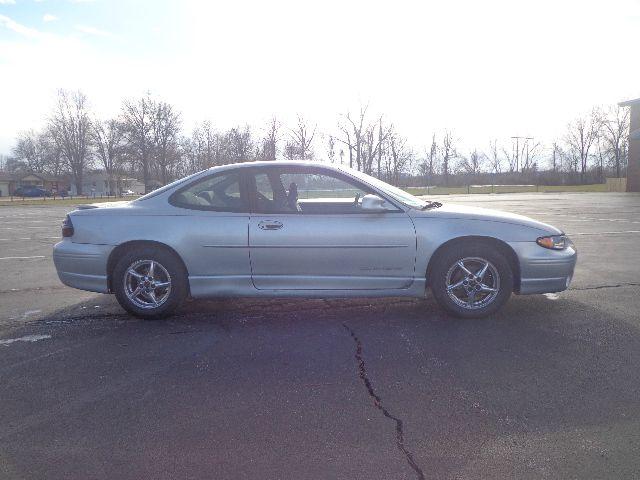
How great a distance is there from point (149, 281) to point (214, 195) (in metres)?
1.06

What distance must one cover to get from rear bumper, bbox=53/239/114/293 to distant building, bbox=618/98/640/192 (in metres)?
47.7

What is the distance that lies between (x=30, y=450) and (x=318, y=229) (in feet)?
9.23

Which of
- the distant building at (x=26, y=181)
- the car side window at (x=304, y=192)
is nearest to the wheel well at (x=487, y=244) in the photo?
the car side window at (x=304, y=192)

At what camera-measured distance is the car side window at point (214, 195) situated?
4.86 meters

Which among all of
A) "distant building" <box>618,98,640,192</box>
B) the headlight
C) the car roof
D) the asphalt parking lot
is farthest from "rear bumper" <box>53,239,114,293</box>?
"distant building" <box>618,98,640,192</box>

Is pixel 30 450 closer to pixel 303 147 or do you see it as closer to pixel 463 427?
pixel 463 427

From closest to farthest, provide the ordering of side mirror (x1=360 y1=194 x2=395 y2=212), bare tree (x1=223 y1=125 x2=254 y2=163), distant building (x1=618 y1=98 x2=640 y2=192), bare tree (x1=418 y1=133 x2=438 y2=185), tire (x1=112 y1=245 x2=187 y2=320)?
1. side mirror (x1=360 y1=194 x2=395 y2=212)
2. tire (x1=112 y1=245 x2=187 y2=320)
3. distant building (x1=618 y1=98 x2=640 y2=192)
4. bare tree (x1=223 y1=125 x2=254 y2=163)
5. bare tree (x1=418 y1=133 x2=438 y2=185)

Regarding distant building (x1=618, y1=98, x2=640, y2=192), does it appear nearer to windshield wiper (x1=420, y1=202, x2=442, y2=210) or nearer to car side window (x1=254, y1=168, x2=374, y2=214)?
windshield wiper (x1=420, y1=202, x2=442, y2=210)

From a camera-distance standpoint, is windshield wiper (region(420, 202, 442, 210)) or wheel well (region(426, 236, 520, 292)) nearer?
wheel well (region(426, 236, 520, 292))

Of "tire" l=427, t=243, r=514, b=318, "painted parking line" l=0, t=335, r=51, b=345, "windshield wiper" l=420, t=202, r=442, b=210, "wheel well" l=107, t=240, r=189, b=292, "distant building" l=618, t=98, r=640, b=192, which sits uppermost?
"distant building" l=618, t=98, r=640, b=192

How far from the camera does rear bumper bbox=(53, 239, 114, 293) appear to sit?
4.84 meters

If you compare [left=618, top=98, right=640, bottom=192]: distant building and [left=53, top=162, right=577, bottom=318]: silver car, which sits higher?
[left=618, top=98, right=640, bottom=192]: distant building

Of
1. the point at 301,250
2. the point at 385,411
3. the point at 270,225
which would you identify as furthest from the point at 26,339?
the point at 385,411

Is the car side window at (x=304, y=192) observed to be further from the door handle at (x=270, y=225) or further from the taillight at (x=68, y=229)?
the taillight at (x=68, y=229)
